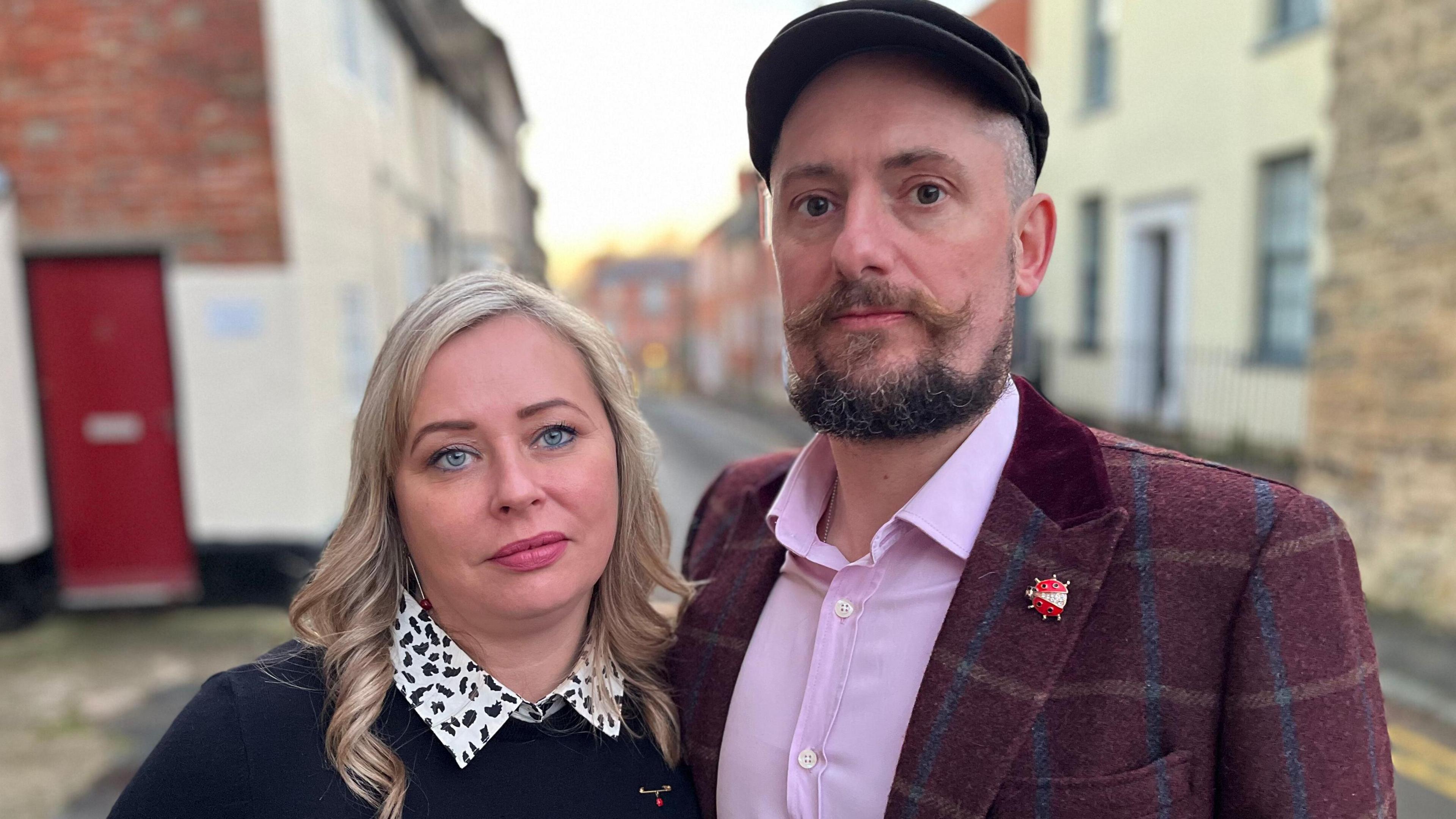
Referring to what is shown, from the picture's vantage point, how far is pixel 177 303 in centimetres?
680

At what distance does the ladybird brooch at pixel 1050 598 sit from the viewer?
4.53 feet

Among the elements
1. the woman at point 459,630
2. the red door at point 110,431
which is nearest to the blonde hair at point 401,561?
the woman at point 459,630

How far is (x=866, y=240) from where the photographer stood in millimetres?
1522

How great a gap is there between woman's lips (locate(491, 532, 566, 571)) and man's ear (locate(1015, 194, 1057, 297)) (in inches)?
36.8

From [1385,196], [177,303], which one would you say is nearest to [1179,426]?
[1385,196]

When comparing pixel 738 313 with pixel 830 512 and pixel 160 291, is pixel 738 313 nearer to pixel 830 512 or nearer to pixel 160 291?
pixel 160 291

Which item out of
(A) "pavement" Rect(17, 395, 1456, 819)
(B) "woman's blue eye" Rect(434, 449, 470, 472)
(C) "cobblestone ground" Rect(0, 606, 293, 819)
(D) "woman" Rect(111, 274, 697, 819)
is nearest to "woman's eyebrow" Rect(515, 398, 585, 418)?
(D) "woman" Rect(111, 274, 697, 819)

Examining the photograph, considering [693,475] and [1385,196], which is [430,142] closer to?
[693,475]

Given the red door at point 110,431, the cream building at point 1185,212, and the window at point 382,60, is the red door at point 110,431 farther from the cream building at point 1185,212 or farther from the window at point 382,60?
the cream building at point 1185,212

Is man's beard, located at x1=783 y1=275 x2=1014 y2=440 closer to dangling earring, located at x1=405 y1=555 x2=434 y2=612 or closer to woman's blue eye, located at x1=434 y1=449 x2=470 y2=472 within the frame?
woman's blue eye, located at x1=434 y1=449 x2=470 y2=472

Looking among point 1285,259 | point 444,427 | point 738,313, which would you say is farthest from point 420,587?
point 738,313

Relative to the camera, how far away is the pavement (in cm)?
419

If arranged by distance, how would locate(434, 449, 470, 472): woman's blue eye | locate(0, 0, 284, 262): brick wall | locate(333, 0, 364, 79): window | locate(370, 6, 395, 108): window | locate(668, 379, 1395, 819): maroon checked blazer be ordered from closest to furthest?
locate(668, 379, 1395, 819): maroon checked blazer → locate(434, 449, 470, 472): woman's blue eye → locate(0, 0, 284, 262): brick wall → locate(333, 0, 364, 79): window → locate(370, 6, 395, 108): window

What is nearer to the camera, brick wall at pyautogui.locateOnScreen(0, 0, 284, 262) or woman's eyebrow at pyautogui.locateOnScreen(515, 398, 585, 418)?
woman's eyebrow at pyautogui.locateOnScreen(515, 398, 585, 418)
